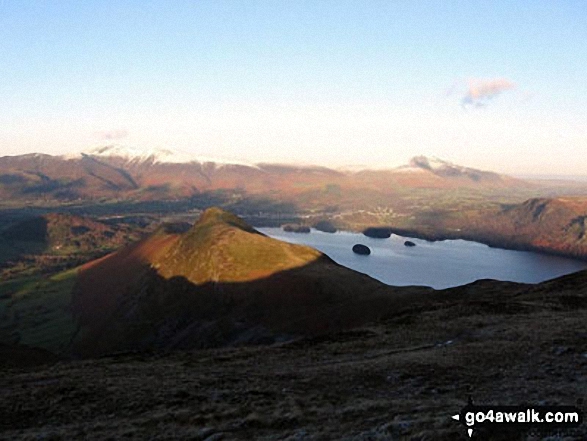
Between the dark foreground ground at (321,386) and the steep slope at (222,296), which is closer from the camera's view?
the dark foreground ground at (321,386)

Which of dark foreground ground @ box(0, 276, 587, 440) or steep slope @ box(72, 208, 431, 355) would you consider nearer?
dark foreground ground @ box(0, 276, 587, 440)

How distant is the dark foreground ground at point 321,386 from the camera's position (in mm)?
18266

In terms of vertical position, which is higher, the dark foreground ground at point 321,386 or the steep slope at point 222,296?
the dark foreground ground at point 321,386

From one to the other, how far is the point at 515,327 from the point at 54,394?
3118 cm

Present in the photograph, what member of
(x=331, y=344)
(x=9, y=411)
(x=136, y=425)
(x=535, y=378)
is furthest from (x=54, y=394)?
(x=535, y=378)

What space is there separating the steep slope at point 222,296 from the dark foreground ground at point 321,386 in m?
43.9

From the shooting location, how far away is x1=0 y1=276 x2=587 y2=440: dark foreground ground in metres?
18.3

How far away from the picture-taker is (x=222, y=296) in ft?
385

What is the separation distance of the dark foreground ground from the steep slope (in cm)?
4392

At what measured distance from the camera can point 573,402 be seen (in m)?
17.3

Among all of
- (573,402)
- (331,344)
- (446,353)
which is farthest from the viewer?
(331,344)

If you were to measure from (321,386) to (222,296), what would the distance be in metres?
94.7

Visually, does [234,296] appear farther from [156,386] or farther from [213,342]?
[156,386]

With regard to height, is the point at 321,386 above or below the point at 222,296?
above
